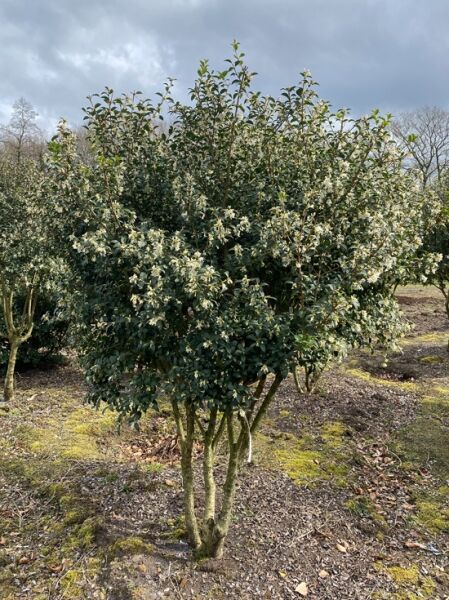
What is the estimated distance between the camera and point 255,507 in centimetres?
592

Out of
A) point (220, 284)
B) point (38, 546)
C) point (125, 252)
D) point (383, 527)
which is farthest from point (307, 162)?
point (38, 546)

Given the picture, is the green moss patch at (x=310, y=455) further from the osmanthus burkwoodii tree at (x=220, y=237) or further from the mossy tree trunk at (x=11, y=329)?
the mossy tree trunk at (x=11, y=329)

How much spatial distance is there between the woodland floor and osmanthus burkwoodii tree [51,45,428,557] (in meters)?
1.54

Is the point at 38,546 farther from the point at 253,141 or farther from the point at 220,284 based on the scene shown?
the point at 253,141

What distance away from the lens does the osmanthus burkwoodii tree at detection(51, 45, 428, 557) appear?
11.6ft

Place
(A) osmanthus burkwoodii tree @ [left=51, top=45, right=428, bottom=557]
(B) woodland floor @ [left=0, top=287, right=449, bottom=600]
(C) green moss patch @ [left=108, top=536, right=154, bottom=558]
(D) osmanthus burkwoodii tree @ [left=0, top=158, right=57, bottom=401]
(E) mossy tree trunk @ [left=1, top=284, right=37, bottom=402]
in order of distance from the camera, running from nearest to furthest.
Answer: (A) osmanthus burkwoodii tree @ [left=51, top=45, right=428, bottom=557] < (B) woodland floor @ [left=0, top=287, right=449, bottom=600] < (C) green moss patch @ [left=108, top=536, right=154, bottom=558] < (D) osmanthus burkwoodii tree @ [left=0, top=158, right=57, bottom=401] < (E) mossy tree trunk @ [left=1, top=284, right=37, bottom=402]

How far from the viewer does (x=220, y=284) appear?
3471mm

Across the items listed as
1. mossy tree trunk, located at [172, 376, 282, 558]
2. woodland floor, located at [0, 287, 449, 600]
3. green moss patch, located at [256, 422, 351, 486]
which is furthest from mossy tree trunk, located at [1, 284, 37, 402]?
mossy tree trunk, located at [172, 376, 282, 558]

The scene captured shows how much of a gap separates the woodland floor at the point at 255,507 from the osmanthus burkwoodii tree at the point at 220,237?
1537 mm

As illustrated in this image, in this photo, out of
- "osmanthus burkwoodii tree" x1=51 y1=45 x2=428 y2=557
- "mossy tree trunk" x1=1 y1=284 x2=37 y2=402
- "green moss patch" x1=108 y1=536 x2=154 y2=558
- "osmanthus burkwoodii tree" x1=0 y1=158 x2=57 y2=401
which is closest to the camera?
"osmanthus burkwoodii tree" x1=51 y1=45 x2=428 y2=557

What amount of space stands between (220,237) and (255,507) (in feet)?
13.0

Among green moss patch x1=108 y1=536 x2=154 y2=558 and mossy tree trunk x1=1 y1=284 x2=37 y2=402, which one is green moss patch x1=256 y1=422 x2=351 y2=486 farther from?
mossy tree trunk x1=1 y1=284 x2=37 y2=402

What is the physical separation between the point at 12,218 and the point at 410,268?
8.10 metres

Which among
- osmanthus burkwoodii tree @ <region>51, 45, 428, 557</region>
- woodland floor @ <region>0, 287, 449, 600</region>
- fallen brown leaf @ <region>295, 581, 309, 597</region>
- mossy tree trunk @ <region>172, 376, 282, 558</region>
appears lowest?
fallen brown leaf @ <region>295, 581, 309, 597</region>
